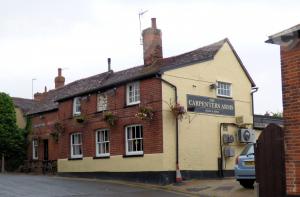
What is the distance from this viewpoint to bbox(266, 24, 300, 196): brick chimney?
11469 mm

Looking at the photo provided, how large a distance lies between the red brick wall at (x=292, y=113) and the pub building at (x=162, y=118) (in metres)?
10.9

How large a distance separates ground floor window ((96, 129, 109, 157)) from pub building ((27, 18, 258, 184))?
0.16 ft

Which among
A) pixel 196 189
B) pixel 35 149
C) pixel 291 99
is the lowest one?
pixel 196 189

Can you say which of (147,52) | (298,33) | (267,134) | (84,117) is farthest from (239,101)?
(298,33)

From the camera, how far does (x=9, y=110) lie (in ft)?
119

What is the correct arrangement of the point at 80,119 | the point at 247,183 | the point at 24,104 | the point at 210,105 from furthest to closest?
the point at 24,104, the point at 80,119, the point at 210,105, the point at 247,183

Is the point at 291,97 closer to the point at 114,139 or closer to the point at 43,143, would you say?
the point at 114,139

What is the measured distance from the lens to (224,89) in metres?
26.0

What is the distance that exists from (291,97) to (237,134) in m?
14.3

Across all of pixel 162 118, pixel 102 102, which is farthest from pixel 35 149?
pixel 162 118

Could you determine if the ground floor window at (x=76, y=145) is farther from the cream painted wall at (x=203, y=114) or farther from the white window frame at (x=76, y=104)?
the cream painted wall at (x=203, y=114)

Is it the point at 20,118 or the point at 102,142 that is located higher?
the point at 20,118

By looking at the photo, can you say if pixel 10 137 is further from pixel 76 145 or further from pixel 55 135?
pixel 76 145

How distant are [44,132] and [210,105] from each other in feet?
45.7
